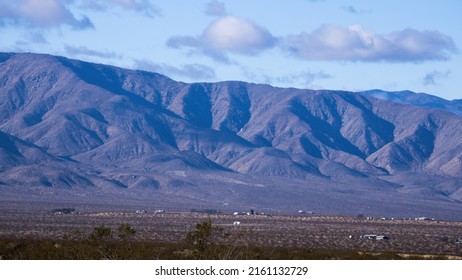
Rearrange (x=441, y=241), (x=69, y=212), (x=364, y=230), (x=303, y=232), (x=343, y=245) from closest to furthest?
(x=343, y=245) → (x=441, y=241) → (x=303, y=232) → (x=364, y=230) → (x=69, y=212)

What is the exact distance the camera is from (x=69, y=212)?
121250 mm

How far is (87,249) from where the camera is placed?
34688 mm

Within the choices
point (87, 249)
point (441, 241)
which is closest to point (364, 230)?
point (441, 241)

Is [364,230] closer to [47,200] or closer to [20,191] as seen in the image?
[47,200]

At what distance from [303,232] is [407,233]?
11212 millimetres

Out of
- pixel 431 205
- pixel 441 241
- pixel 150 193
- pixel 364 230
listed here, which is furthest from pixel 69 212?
pixel 431 205

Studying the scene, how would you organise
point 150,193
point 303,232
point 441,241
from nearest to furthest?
1. point 441,241
2. point 303,232
3. point 150,193

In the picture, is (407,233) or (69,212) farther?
(69,212)

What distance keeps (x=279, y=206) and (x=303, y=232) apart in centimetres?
9854
